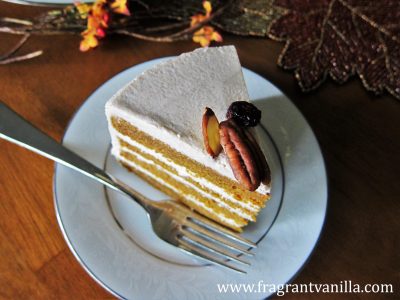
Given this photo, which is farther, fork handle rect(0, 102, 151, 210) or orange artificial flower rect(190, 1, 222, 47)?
orange artificial flower rect(190, 1, 222, 47)

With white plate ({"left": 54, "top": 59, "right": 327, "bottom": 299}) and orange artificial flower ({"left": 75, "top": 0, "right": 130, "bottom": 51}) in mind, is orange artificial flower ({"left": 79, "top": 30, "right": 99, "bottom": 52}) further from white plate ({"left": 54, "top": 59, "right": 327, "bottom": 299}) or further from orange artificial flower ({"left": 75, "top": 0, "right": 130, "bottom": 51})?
white plate ({"left": 54, "top": 59, "right": 327, "bottom": 299})

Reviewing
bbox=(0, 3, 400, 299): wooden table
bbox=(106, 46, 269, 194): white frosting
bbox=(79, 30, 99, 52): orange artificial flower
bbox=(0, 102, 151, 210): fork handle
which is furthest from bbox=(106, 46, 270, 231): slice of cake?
bbox=(79, 30, 99, 52): orange artificial flower

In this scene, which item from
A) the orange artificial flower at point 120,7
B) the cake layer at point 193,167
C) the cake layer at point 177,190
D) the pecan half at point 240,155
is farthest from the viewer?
the orange artificial flower at point 120,7

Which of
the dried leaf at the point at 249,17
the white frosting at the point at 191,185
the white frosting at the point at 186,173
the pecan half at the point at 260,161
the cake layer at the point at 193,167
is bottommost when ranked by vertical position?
the white frosting at the point at 191,185

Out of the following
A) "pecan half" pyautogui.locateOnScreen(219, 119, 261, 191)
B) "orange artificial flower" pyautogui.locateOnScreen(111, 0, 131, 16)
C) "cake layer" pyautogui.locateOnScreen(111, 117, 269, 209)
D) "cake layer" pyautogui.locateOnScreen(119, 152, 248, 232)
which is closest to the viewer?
"pecan half" pyautogui.locateOnScreen(219, 119, 261, 191)

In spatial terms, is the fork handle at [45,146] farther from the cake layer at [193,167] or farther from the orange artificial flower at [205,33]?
the orange artificial flower at [205,33]

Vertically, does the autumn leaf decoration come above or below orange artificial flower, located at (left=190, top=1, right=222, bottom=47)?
above

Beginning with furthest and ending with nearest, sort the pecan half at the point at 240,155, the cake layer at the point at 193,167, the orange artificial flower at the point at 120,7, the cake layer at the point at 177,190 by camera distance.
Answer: the orange artificial flower at the point at 120,7, the cake layer at the point at 177,190, the cake layer at the point at 193,167, the pecan half at the point at 240,155

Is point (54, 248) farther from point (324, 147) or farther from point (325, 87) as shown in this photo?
point (325, 87)

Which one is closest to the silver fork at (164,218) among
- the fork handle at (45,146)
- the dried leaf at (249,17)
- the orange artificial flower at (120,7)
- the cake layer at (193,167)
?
the fork handle at (45,146)
